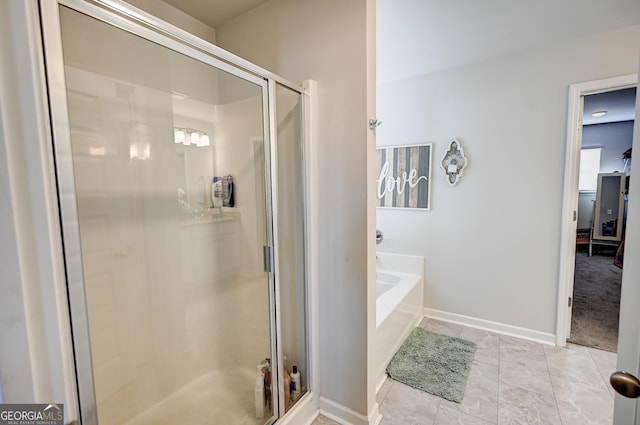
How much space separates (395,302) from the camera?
2309mm

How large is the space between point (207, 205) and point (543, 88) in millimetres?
2833

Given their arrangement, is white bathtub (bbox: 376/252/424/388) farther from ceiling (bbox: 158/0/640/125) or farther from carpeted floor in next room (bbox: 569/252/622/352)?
ceiling (bbox: 158/0/640/125)

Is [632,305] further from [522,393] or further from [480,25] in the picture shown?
[480,25]

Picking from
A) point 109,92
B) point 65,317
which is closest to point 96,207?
point 109,92

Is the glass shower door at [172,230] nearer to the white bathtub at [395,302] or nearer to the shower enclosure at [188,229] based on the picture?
the shower enclosure at [188,229]

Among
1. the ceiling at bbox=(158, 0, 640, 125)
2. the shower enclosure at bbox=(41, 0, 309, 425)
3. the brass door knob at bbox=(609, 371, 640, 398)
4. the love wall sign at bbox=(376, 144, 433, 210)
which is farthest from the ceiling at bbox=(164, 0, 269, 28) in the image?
the brass door knob at bbox=(609, 371, 640, 398)

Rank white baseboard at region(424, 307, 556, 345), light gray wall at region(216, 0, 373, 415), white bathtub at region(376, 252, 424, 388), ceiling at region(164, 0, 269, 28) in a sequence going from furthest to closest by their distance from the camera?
1. white baseboard at region(424, 307, 556, 345)
2. white bathtub at region(376, 252, 424, 388)
3. ceiling at region(164, 0, 269, 28)
4. light gray wall at region(216, 0, 373, 415)

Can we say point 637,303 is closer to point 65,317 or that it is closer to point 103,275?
point 65,317

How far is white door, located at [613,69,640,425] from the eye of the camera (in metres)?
0.64

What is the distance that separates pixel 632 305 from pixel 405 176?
2.40m

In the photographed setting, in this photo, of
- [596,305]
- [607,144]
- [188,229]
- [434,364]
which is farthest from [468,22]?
[607,144]

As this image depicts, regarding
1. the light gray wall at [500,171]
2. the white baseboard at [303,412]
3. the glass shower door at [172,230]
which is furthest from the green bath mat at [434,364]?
the glass shower door at [172,230]

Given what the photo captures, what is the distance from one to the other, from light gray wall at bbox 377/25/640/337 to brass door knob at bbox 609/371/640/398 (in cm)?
216

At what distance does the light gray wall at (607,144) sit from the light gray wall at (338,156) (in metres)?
6.58
